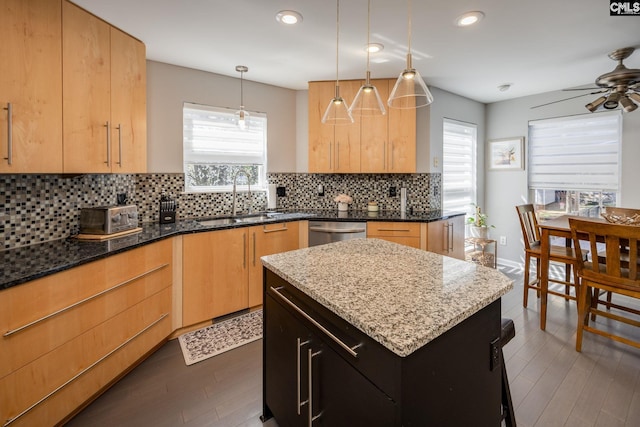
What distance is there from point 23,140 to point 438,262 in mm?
2288

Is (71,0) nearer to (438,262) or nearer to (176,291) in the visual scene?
(176,291)

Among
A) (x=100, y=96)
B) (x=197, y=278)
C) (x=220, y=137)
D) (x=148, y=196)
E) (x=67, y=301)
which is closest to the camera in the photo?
(x=67, y=301)

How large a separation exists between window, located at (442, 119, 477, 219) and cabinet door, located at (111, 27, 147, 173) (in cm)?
346

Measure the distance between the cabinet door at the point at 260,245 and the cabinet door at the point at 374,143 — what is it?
121 cm

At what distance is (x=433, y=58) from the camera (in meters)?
3.01

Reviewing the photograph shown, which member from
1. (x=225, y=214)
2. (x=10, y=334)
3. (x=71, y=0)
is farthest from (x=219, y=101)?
(x=10, y=334)

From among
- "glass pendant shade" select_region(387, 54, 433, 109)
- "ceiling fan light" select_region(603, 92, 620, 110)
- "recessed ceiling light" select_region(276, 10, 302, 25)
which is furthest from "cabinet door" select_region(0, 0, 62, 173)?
"ceiling fan light" select_region(603, 92, 620, 110)

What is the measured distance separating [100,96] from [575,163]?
16.8ft

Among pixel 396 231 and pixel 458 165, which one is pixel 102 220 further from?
pixel 458 165

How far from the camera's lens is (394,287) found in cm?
122

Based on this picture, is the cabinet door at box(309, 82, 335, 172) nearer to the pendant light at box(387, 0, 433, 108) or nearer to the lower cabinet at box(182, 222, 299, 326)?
the lower cabinet at box(182, 222, 299, 326)

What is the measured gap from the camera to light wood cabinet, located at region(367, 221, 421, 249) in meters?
3.32

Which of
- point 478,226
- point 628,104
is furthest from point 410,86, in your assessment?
point 478,226

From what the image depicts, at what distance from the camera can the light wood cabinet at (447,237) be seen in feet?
11.0
